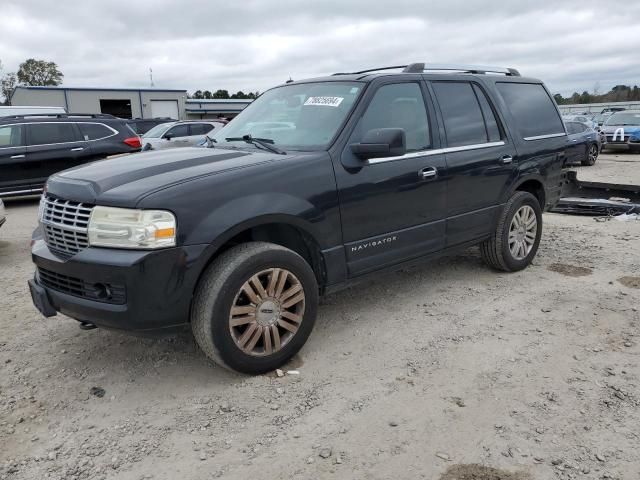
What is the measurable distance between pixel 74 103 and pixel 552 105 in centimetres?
4094

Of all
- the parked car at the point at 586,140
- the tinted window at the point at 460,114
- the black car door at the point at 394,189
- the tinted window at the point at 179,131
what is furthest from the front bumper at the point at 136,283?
the tinted window at the point at 179,131

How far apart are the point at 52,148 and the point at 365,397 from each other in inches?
390

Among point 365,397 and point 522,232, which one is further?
point 522,232

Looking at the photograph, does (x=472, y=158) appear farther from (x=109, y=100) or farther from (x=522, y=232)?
(x=109, y=100)

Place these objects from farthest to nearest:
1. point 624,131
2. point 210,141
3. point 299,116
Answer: point 624,131 → point 210,141 → point 299,116

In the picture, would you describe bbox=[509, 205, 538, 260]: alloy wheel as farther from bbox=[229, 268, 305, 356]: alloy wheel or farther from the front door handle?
bbox=[229, 268, 305, 356]: alloy wheel

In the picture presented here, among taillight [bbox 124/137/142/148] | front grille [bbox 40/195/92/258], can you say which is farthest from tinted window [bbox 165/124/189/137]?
front grille [bbox 40/195/92/258]

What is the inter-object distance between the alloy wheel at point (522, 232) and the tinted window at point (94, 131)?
368 inches

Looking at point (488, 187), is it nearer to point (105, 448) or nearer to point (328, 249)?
point (328, 249)

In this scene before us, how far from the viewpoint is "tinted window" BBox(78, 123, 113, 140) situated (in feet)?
36.9

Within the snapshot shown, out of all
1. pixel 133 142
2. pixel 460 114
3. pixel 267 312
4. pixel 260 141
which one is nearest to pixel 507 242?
pixel 460 114

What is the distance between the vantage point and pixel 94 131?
37.4 ft

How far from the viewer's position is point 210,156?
368 centimetres

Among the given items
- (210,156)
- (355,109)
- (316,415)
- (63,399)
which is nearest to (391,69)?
(355,109)
